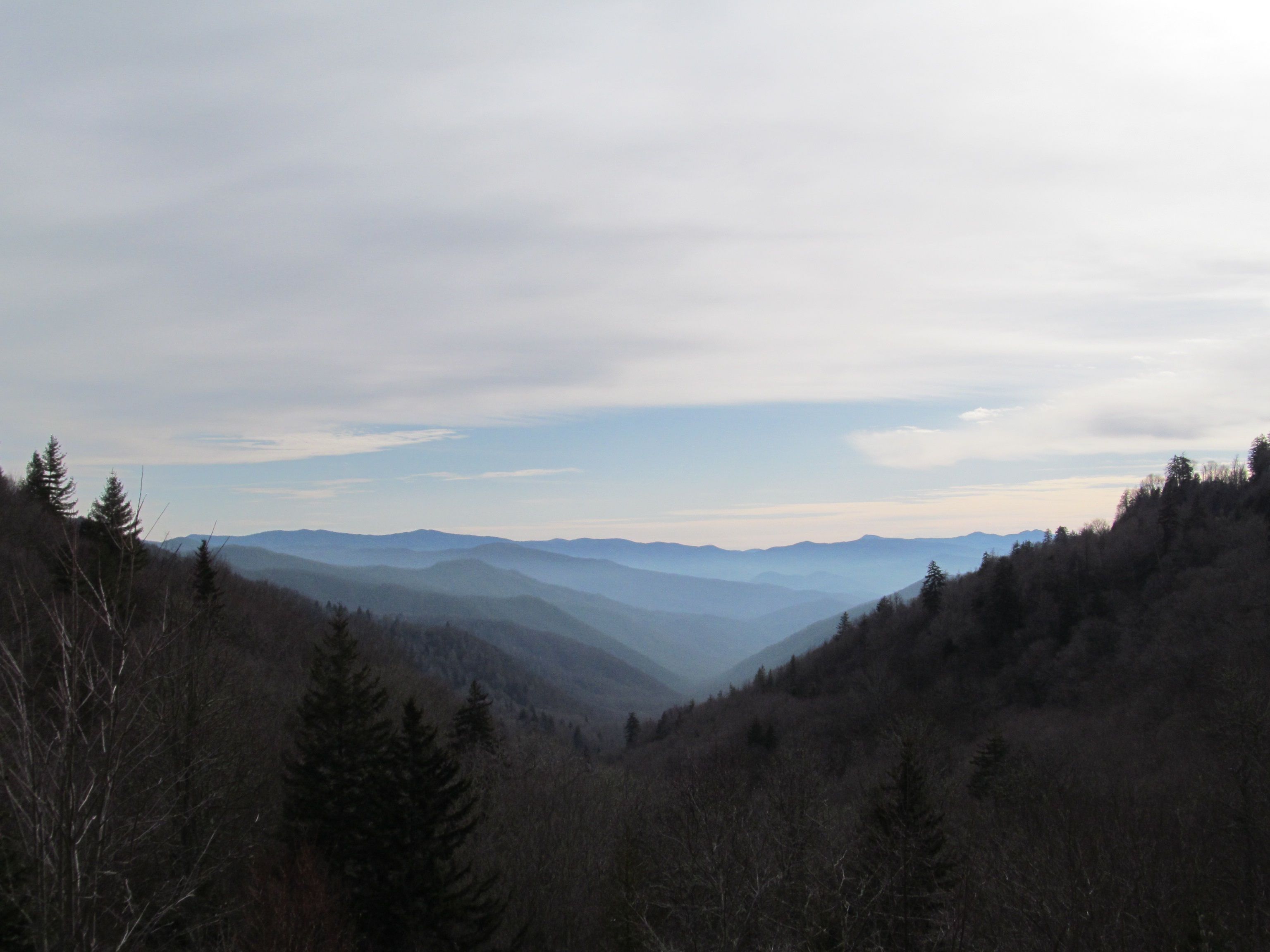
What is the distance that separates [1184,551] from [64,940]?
340ft

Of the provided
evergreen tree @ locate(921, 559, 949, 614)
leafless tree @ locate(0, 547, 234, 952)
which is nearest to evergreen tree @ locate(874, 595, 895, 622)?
evergreen tree @ locate(921, 559, 949, 614)

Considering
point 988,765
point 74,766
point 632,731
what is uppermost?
point 74,766

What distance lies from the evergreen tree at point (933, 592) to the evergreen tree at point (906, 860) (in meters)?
78.9

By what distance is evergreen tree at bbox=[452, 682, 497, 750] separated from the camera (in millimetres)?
38469

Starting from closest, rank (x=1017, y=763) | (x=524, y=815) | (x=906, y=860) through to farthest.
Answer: (x=906, y=860)
(x=524, y=815)
(x=1017, y=763)

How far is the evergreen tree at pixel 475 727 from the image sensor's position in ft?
126

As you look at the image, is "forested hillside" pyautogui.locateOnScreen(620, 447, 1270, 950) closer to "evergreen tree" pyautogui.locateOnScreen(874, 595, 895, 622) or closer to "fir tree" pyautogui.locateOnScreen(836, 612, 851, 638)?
"fir tree" pyautogui.locateOnScreen(836, 612, 851, 638)

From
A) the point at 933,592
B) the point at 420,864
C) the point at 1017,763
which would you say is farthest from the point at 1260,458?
the point at 420,864

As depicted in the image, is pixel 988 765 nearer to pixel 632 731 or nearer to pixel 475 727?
pixel 475 727

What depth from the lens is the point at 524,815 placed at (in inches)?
1254

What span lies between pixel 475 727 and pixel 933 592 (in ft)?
254

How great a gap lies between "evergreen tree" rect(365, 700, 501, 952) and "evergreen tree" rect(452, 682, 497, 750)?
20076 millimetres

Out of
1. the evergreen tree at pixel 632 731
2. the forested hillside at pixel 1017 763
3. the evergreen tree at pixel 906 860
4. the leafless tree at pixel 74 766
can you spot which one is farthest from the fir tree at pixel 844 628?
the leafless tree at pixel 74 766

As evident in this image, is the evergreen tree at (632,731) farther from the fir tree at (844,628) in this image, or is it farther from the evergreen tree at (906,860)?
the evergreen tree at (906,860)
